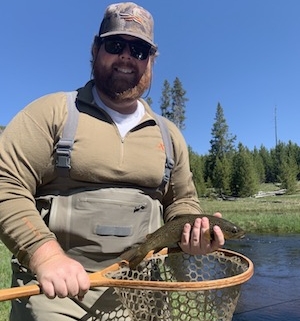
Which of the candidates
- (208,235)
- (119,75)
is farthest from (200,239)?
(119,75)

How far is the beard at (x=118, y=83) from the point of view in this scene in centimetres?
279

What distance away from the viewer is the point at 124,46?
2824 mm

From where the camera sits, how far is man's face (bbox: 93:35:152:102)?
9.18 ft

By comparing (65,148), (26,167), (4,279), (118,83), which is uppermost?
(118,83)

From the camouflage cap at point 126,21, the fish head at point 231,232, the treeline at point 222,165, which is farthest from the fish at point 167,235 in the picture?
the treeline at point 222,165

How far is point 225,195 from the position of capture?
231ft

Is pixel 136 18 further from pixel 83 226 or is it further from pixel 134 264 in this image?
pixel 134 264

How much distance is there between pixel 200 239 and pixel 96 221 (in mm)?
608

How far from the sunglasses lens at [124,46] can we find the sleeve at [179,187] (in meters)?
0.52

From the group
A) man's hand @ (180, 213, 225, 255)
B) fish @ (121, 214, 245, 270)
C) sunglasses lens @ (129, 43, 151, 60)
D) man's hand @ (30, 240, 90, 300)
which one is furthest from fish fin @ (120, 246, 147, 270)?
Result: sunglasses lens @ (129, 43, 151, 60)

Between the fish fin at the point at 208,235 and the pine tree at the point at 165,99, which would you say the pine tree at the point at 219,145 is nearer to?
the pine tree at the point at 165,99

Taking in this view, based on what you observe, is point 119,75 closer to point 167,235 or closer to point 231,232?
point 167,235

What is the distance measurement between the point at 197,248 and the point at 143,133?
768 mm

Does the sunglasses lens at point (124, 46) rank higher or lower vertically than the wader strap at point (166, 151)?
higher
